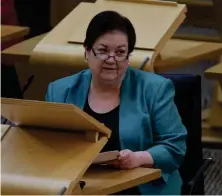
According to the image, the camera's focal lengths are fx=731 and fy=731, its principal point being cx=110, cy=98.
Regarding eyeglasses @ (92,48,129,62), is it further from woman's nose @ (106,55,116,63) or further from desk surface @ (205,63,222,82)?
desk surface @ (205,63,222,82)

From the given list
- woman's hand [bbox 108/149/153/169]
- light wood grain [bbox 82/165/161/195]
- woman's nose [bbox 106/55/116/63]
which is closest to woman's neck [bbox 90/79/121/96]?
woman's nose [bbox 106/55/116/63]

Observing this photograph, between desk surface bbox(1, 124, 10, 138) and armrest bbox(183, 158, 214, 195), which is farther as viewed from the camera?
armrest bbox(183, 158, 214, 195)

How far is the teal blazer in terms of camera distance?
2342mm

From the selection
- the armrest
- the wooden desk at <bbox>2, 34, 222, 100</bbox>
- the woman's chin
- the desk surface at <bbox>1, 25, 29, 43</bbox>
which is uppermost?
the woman's chin

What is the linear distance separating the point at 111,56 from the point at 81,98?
20 centimetres

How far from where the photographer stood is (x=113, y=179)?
80.6 inches

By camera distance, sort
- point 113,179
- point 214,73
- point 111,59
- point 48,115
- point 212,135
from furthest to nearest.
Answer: point 212,135 < point 214,73 < point 111,59 < point 113,179 < point 48,115

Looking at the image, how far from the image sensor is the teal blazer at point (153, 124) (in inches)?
92.2

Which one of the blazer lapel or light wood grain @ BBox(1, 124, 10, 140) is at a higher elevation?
light wood grain @ BBox(1, 124, 10, 140)

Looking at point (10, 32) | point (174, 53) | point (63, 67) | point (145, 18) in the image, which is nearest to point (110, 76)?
point (63, 67)

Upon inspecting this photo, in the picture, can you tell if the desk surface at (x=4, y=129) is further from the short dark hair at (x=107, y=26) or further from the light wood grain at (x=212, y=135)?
the light wood grain at (x=212, y=135)

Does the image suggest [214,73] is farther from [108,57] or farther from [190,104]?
[108,57]

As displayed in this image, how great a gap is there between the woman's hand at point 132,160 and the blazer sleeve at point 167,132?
0.16ft

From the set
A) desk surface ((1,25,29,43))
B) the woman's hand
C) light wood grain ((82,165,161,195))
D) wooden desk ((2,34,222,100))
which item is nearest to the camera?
light wood grain ((82,165,161,195))
